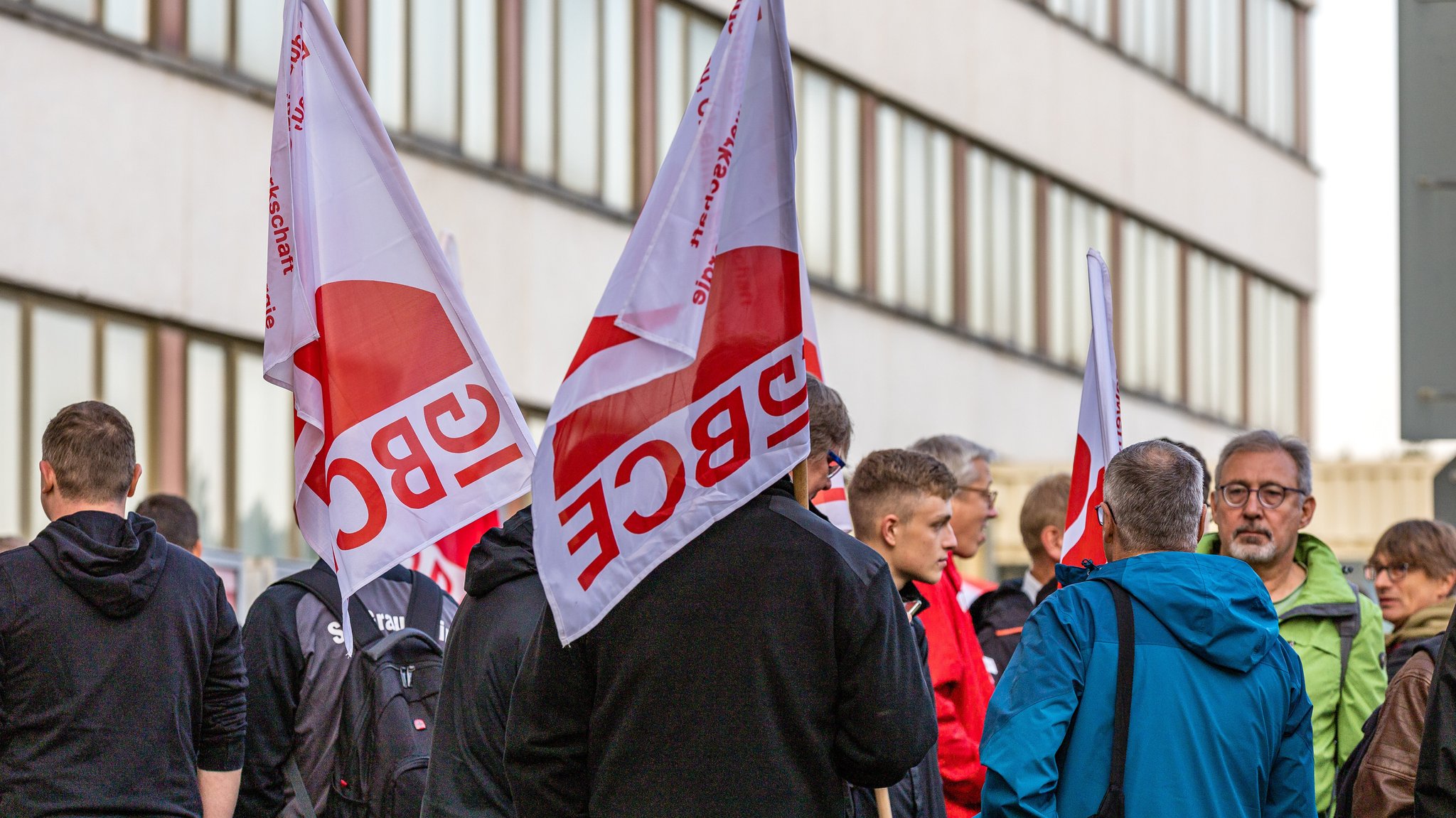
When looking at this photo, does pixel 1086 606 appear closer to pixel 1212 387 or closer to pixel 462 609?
pixel 462 609

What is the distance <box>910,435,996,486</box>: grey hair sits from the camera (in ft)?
Answer: 28.8

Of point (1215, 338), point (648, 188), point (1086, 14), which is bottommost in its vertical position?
point (1215, 338)

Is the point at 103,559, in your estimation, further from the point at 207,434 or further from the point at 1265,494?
the point at 207,434

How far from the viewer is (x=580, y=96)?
22922mm

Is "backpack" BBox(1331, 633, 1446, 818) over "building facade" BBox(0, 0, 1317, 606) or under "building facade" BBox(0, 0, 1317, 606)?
under

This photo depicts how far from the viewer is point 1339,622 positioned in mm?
7145

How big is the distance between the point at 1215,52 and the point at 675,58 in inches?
553

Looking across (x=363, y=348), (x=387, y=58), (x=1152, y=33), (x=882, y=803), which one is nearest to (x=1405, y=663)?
(x=882, y=803)

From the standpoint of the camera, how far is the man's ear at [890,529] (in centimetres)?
699

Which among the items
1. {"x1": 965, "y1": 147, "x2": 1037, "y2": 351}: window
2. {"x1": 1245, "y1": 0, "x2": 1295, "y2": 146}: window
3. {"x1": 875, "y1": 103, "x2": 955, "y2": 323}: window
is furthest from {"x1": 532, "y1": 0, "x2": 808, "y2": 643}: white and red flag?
{"x1": 1245, "y1": 0, "x2": 1295, "y2": 146}: window

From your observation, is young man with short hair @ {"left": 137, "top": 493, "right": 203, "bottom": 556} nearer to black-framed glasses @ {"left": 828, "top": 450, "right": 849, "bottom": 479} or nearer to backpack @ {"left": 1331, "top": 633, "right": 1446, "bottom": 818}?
black-framed glasses @ {"left": 828, "top": 450, "right": 849, "bottom": 479}

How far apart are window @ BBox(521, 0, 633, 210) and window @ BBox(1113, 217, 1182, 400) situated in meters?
11.1

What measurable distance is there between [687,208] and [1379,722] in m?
2.42

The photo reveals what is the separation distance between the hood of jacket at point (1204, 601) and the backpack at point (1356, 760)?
76 cm
